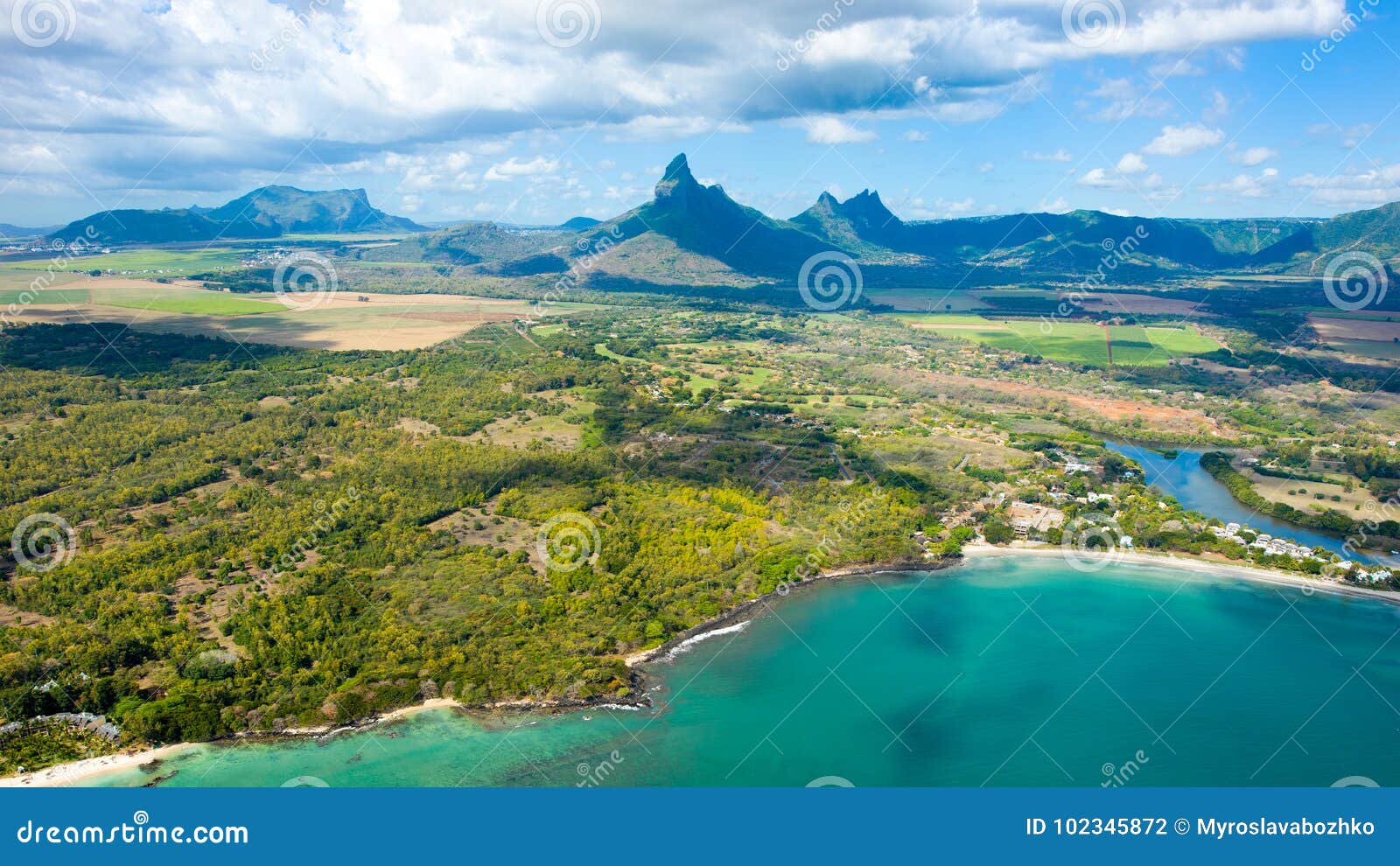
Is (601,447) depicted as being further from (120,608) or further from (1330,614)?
(1330,614)

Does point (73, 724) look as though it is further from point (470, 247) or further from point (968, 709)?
point (470, 247)

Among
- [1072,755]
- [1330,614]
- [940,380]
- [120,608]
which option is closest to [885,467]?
[1330,614]

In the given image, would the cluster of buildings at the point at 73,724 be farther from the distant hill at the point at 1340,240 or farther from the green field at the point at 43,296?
the distant hill at the point at 1340,240

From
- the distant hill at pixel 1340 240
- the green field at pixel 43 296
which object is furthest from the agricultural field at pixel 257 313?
the distant hill at pixel 1340 240

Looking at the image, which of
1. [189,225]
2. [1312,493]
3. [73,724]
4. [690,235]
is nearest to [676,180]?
[690,235]

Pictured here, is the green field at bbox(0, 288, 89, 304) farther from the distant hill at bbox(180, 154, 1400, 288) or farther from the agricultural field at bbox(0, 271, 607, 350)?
the distant hill at bbox(180, 154, 1400, 288)
